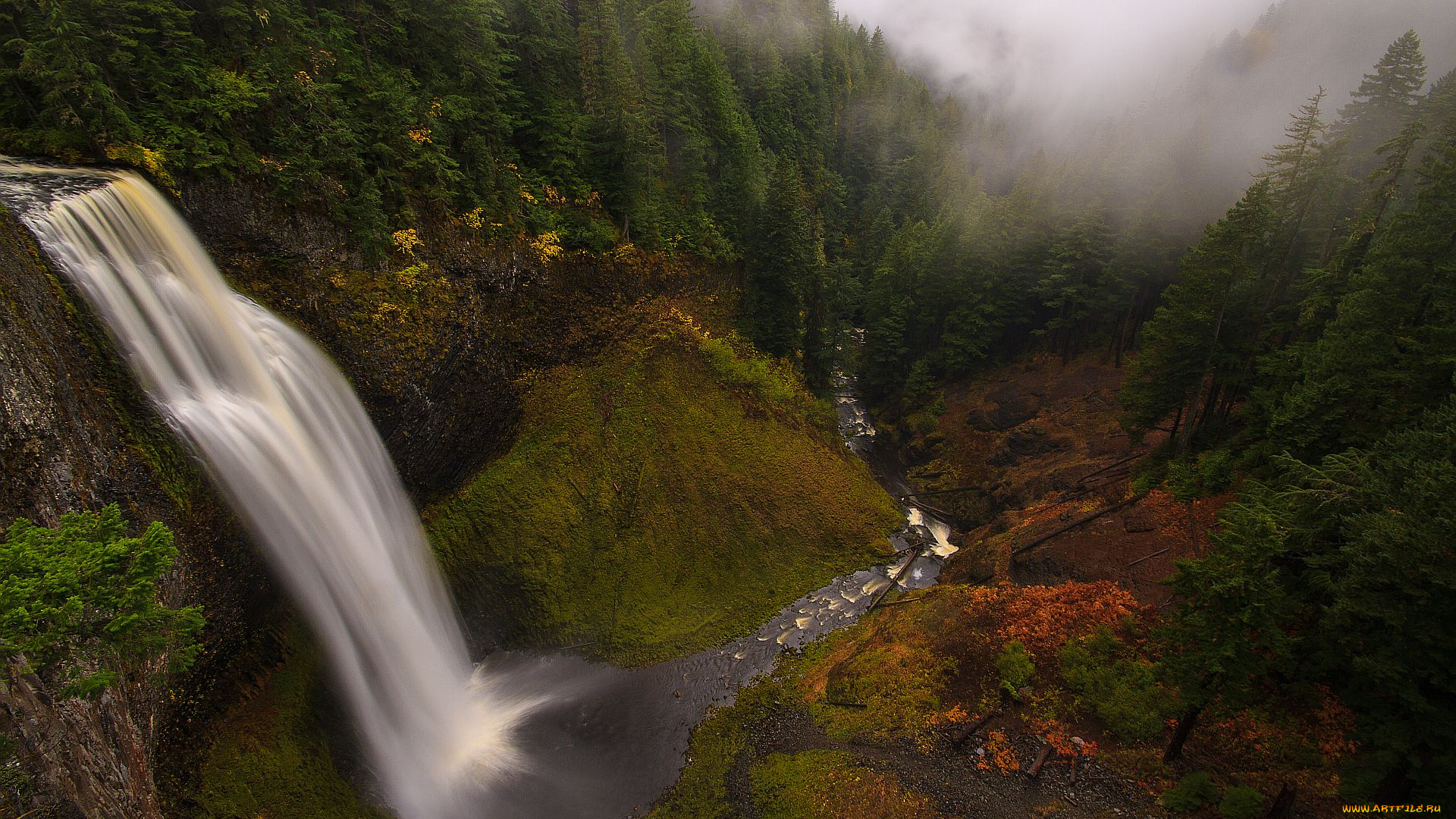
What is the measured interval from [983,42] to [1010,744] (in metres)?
159

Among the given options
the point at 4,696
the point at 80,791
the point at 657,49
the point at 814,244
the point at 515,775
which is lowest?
the point at 515,775

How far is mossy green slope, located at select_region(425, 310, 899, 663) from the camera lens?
24.7 metres

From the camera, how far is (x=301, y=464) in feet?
55.9

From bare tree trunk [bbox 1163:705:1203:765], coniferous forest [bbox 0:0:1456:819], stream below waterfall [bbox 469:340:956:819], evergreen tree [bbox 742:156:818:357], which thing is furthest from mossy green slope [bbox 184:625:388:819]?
evergreen tree [bbox 742:156:818:357]

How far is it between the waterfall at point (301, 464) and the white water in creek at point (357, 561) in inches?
1.9

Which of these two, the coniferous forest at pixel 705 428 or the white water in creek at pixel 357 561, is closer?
the coniferous forest at pixel 705 428

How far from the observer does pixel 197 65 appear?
18281mm

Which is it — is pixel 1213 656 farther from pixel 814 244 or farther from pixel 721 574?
pixel 814 244

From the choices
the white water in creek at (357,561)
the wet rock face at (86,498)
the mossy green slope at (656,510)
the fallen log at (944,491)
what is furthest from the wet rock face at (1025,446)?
the wet rock face at (86,498)

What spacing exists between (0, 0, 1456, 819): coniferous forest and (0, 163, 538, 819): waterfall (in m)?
0.85

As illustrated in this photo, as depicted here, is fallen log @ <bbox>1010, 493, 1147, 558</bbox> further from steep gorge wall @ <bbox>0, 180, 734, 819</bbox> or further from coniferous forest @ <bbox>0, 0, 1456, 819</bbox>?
steep gorge wall @ <bbox>0, 180, 734, 819</bbox>

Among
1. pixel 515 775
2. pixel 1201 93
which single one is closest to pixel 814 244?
pixel 515 775

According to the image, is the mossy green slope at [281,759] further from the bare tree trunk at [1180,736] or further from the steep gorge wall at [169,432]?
the bare tree trunk at [1180,736]

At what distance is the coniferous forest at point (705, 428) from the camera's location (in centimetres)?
1216
